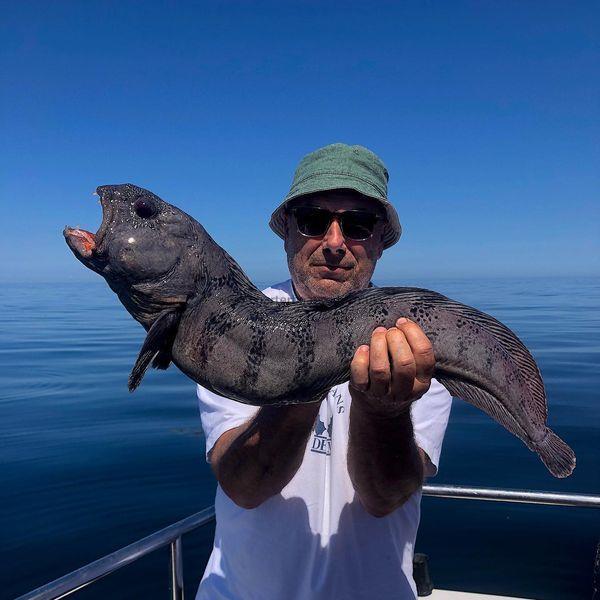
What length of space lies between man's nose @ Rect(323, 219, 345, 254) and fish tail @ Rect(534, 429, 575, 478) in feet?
6.68

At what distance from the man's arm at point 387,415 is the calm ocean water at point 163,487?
197 inches

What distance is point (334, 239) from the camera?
4.11m

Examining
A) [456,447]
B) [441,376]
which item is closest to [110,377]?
[456,447]

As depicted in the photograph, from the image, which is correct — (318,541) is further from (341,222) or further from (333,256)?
(341,222)

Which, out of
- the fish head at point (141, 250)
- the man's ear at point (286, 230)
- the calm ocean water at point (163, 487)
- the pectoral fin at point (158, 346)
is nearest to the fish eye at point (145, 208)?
the fish head at point (141, 250)

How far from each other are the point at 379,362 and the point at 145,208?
1.71 m

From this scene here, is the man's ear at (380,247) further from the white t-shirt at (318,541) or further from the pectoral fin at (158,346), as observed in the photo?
the pectoral fin at (158,346)

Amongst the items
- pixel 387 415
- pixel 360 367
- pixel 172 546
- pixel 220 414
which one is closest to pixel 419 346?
pixel 360 367

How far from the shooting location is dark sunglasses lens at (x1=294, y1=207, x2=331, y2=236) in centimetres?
416

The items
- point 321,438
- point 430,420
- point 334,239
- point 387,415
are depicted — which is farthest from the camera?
point 334,239

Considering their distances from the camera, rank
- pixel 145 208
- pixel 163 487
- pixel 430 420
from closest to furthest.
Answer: pixel 145 208 < pixel 430 420 < pixel 163 487

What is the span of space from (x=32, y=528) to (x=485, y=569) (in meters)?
7.54

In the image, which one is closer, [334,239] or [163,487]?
[334,239]

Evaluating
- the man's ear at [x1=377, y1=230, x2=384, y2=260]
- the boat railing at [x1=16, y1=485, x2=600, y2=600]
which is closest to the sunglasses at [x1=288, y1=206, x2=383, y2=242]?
the man's ear at [x1=377, y1=230, x2=384, y2=260]
